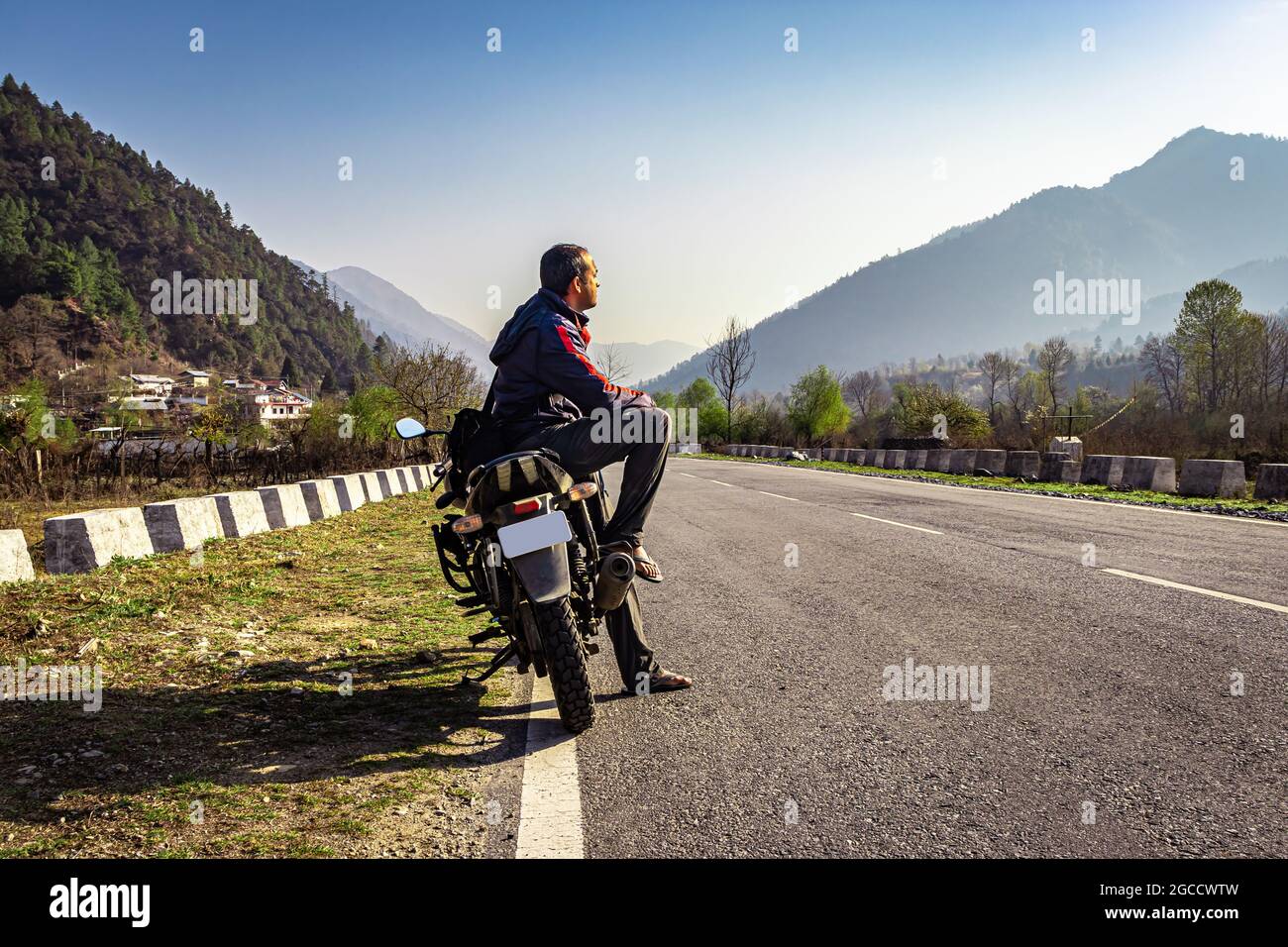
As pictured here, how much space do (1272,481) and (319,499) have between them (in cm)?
1546

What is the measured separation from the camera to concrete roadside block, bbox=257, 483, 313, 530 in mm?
10445

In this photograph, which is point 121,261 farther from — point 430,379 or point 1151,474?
point 1151,474

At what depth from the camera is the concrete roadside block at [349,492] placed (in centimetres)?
1409

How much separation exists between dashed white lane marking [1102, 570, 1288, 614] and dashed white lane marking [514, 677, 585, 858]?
188 inches

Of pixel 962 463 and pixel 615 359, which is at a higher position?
pixel 615 359

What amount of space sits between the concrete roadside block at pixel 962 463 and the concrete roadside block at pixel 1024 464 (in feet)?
6.25

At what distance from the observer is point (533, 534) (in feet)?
10.9

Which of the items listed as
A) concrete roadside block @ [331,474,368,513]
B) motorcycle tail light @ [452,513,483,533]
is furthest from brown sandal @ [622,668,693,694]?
concrete roadside block @ [331,474,368,513]

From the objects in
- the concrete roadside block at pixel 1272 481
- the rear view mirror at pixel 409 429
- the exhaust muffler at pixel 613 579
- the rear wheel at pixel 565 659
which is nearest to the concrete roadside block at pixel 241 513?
the rear view mirror at pixel 409 429

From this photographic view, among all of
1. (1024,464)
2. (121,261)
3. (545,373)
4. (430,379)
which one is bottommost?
(1024,464)

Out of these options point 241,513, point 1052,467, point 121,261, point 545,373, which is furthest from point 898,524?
point 121,261

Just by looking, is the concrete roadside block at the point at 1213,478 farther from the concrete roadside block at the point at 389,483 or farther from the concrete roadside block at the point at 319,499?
the concrete roadside block at the point at 389,483

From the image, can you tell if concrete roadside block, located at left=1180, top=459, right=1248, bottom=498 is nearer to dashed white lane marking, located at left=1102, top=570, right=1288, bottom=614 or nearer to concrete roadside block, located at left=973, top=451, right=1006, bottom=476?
concrete roadside block, located at left=973, top=451, right=1006, bottom=476
